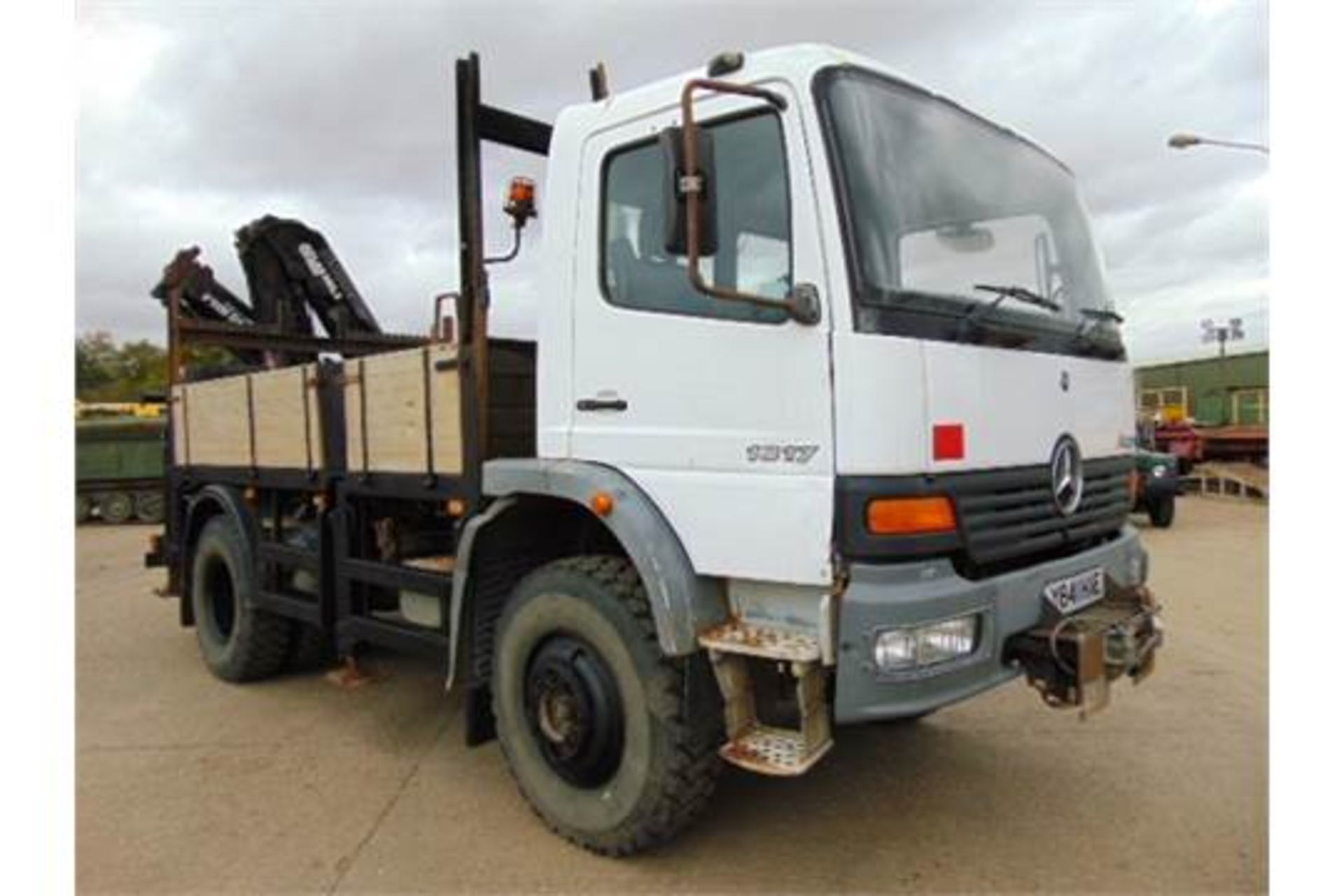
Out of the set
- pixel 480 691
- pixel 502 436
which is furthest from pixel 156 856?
pixel 502 436

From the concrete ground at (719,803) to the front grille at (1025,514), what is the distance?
1100 millimetres

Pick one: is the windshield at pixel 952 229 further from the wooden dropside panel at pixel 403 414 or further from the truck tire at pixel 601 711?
the wooden dropside panel at pixel 403 414

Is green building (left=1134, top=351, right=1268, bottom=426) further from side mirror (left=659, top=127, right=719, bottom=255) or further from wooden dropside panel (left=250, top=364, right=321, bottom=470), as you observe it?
side mirror (left=659, top=127, right=719, bottom=255)

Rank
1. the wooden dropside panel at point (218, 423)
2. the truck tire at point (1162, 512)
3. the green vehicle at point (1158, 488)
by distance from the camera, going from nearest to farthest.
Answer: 1. the wooden dropside panel at point (218, 423)
2. the green vehicle at point (1158, 488)
3. the truck tire at point (1162, 512)

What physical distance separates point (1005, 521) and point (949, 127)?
1409 millimetres

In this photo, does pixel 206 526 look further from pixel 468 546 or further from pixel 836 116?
pixel 836 116

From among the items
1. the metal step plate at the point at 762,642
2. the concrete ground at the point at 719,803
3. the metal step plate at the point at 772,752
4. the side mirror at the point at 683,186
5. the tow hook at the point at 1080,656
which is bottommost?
the concrete ground at the point at 719,803

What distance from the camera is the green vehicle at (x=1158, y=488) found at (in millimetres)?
13141

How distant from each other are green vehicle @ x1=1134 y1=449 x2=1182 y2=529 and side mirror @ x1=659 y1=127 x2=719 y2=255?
11737 mm

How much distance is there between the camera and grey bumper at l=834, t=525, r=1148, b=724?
109 inches

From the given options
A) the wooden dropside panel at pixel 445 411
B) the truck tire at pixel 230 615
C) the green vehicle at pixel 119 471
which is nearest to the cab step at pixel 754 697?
the wooden dropside panel at pixel 445 411

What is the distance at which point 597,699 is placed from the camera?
3.33 m

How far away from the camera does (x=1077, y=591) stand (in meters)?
3.36

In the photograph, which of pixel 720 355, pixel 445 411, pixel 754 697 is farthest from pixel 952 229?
pixel 445 411
